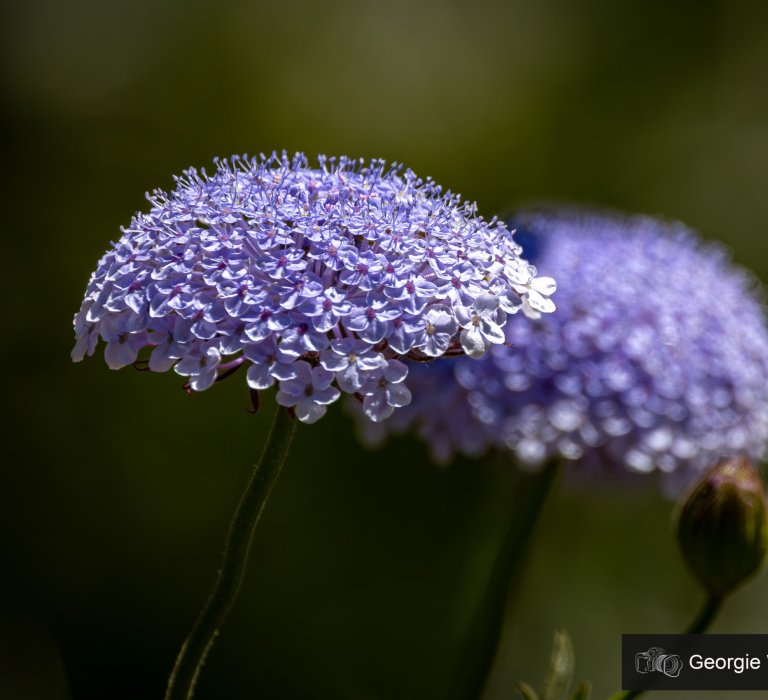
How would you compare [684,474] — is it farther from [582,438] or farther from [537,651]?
[537,651]

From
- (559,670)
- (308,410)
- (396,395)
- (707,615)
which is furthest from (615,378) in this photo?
(308,410)

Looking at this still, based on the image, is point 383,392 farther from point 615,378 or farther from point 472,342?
point 615,378

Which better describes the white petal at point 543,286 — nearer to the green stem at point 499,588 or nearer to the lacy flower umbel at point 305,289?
the lacy flower umbel at point 305,289

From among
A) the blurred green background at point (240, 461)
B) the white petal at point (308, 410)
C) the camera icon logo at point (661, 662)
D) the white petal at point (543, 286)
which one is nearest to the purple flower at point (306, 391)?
the white petal at point (308, 410)

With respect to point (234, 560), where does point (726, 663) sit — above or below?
above

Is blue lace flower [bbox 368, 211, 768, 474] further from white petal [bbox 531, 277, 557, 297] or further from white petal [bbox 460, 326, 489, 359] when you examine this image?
white petal [bbox 460, 326, 489, 359]

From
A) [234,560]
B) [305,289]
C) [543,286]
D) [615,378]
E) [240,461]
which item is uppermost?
[240,461]

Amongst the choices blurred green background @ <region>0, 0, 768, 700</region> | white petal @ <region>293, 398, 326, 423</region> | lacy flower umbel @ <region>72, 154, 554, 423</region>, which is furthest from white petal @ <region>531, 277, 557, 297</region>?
blurred green background @ <region>0, 0, 768, 700</region>
